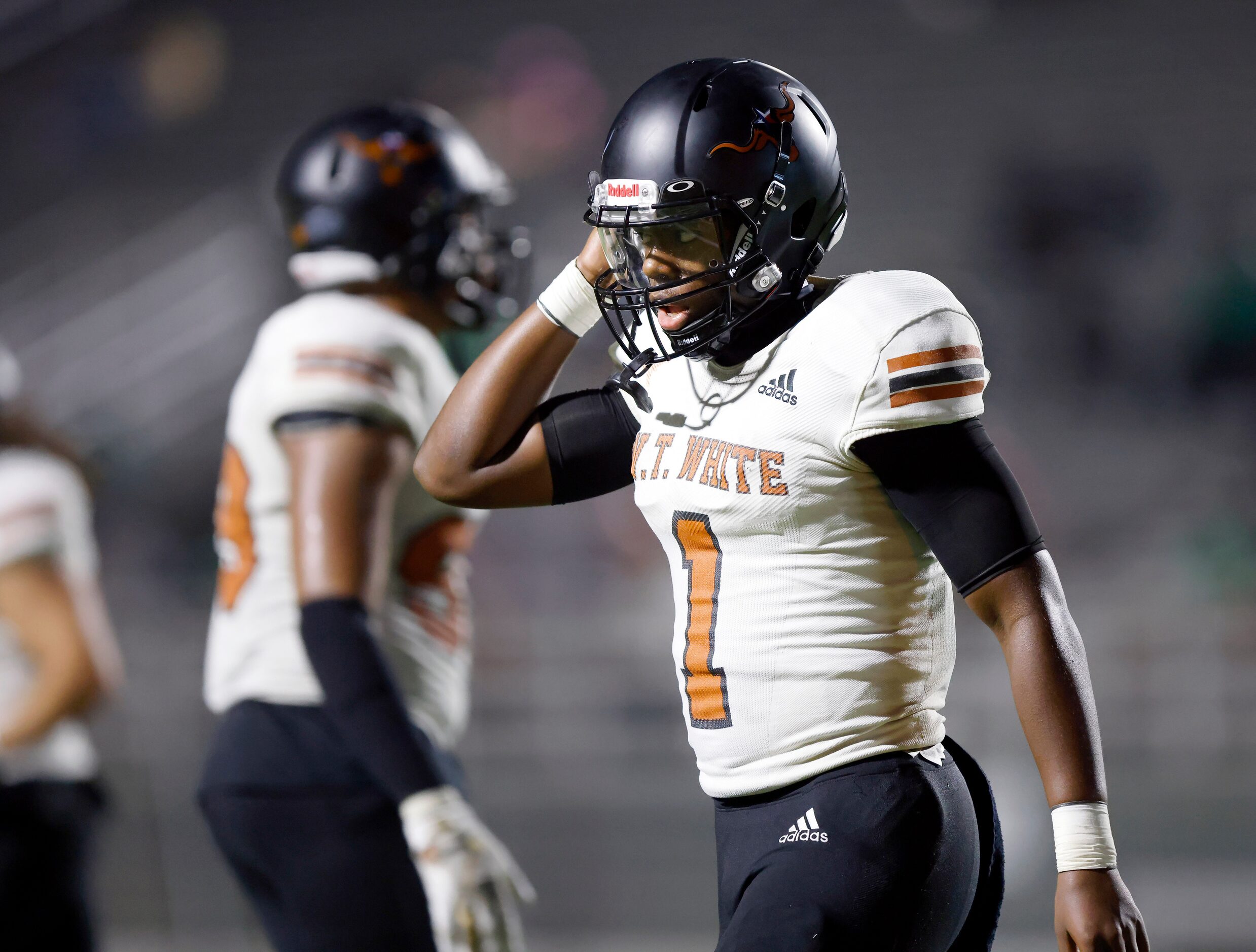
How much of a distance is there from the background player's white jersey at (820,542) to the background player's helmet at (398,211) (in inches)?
46.8

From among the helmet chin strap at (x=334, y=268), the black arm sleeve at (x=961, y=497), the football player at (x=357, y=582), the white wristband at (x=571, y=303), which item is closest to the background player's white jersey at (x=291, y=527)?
the football player at (x=357, y=582)

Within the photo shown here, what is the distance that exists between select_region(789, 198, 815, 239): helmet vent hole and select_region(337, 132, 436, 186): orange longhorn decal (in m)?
1.23

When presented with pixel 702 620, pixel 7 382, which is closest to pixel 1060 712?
pixel 702 620

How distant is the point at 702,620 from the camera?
1744mm

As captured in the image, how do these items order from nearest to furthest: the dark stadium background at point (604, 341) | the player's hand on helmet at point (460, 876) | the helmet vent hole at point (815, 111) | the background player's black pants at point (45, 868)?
the helmet vent hole at point (815, 111) → the player's hand on helmet at point (460, 876) → the background player's black pants at point (45, 868) → the dark stadium background at point (604, 341)

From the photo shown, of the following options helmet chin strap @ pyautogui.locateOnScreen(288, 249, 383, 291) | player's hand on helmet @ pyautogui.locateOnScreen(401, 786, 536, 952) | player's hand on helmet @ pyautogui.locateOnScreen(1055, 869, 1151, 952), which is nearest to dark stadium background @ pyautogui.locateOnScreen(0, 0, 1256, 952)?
player's hand on helmet @ pyautogui.locateOnScreen(401, 786, 536, 952)

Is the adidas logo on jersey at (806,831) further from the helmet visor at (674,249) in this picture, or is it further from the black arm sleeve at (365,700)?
the black arm sleeve at (365,700)

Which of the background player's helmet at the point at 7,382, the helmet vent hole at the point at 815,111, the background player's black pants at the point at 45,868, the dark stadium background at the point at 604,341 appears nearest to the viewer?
the helmet vent hole at the point at 815,111

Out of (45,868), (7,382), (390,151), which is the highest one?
(390,151)

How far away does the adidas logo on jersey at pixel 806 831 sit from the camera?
1600 mm

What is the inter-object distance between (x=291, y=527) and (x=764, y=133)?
47.5 inches

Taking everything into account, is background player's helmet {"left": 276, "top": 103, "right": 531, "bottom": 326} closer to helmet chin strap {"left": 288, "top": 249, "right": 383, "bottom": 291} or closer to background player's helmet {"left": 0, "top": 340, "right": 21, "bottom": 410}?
helmet chin strap {"left": 288, "top": 249, "right": 383, "bottom": 291}

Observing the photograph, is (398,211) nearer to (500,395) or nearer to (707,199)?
(500,395)

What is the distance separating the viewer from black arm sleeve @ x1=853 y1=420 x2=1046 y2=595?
153cm
